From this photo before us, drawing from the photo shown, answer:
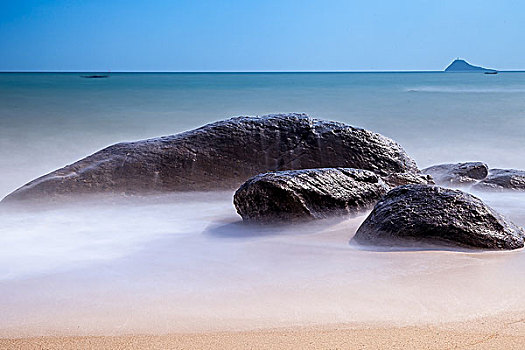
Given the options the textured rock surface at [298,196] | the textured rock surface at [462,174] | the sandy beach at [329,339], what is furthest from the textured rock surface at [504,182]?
the sandy beach at [329,339]

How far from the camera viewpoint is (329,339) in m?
2.45

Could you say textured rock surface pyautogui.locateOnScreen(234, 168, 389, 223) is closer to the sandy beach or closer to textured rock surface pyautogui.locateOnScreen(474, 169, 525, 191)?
the sandy beach

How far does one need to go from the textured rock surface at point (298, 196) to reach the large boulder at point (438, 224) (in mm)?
596

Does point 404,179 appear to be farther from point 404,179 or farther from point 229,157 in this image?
point 229,157

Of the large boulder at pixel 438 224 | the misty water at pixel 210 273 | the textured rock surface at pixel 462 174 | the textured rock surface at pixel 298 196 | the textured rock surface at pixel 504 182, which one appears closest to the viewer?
the misty water at pixel 210 273

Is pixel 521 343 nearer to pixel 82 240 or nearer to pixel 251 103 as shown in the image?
pixel 82 240

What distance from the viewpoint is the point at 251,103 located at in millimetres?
26453

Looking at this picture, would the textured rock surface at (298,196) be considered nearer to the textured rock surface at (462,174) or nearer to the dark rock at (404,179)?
the dark rock at (404,179)

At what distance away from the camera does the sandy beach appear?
2.37m

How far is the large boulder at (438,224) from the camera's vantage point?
12.5 ft

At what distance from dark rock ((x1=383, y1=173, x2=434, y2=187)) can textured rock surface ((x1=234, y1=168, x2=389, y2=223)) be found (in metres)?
1.16

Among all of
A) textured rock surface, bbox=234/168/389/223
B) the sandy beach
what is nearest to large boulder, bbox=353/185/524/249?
textured rock surface, bbox=234/168/389/223

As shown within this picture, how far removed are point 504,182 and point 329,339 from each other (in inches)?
187

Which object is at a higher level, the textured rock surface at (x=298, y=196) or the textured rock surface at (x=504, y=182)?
the textured rock surface at (x=298, y=196)
